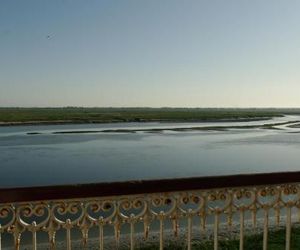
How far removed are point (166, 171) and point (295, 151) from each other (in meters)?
10.6

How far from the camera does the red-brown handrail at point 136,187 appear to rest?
223 cm

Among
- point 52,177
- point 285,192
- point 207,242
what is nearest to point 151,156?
point 52,177

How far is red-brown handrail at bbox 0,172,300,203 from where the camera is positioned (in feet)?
7.30

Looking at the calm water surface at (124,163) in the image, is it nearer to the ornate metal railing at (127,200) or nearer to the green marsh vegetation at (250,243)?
the green marsh vegetation at (250,243)

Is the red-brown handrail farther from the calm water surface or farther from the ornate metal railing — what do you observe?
the calm water surface

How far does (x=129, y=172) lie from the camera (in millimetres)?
15781

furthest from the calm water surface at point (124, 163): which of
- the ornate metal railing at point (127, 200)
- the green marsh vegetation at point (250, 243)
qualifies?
the ornate metal railing at point (127, 200)

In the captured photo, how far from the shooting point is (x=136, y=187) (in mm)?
2412

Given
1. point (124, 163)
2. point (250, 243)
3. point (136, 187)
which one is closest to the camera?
point (136, 187)

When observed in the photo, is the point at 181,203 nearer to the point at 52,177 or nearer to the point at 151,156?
the point at 52,177

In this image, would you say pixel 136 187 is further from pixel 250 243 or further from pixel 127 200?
pixel 250 243

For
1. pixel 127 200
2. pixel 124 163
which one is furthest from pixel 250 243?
pixel 124 163

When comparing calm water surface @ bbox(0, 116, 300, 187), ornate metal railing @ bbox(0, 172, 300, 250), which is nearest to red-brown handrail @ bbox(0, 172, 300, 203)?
ornate metal railing @ bbox(0, 172, 300, 250)

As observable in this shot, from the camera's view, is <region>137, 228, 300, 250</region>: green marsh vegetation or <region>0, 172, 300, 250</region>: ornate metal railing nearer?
<region>0, 172, 300, 250</region>: ornate metal railing
